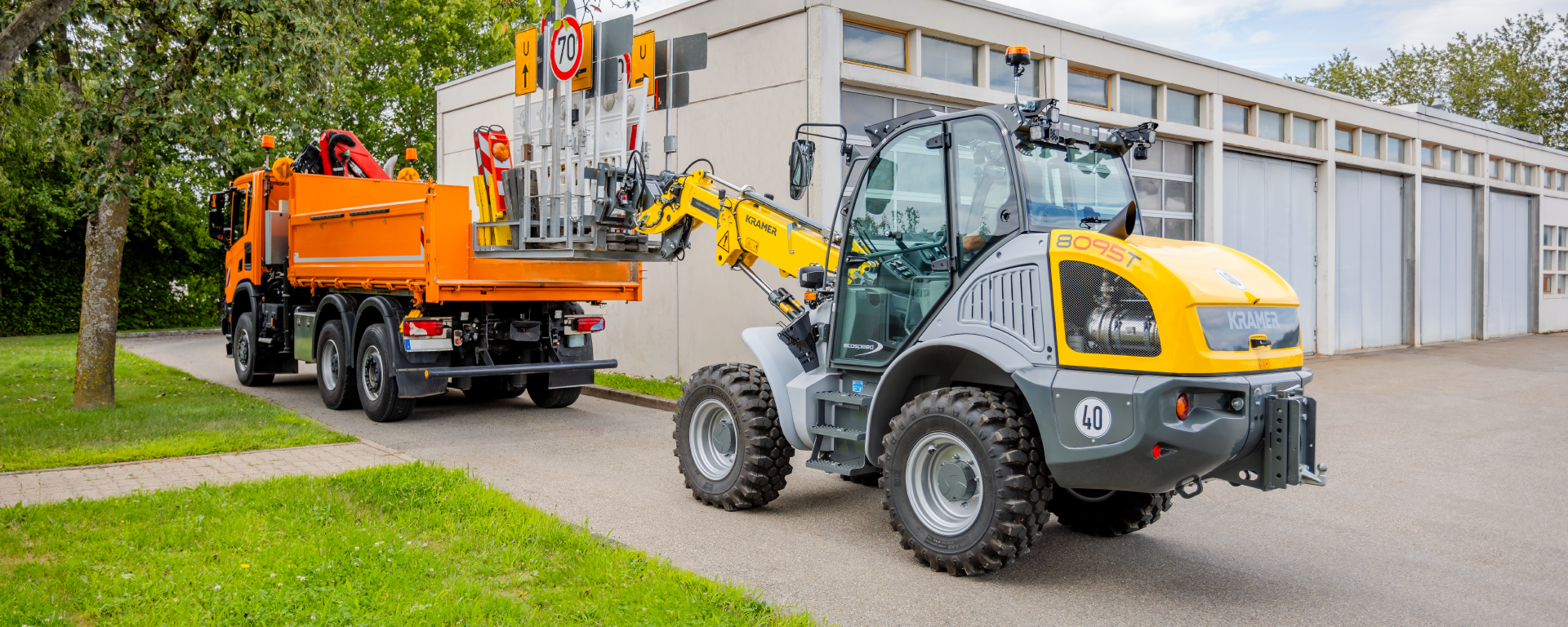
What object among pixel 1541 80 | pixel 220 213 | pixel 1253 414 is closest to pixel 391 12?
pixel 220 213

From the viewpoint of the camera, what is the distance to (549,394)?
11.9 metres

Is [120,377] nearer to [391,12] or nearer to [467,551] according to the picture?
[467,551]

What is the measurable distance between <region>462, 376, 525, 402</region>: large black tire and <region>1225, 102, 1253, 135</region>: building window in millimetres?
12208

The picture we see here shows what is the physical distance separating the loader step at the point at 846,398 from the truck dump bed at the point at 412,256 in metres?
4.33

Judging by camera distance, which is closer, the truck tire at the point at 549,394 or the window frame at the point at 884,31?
the truck tire at the point at 549,394

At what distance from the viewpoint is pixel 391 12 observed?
30.2 m

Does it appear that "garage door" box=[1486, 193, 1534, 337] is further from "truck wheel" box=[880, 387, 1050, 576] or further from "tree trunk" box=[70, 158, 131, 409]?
"tree trunk" box=[70, 158, 131, 409]

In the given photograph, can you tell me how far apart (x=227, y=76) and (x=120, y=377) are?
21.2 feet

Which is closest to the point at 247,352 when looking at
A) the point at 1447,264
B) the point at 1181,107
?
the point at 1181,107

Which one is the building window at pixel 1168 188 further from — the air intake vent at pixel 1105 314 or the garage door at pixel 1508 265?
the garage door at pixel 1508 265

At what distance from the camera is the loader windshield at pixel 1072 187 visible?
538 centimetres

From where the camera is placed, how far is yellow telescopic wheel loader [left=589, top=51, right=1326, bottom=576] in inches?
185

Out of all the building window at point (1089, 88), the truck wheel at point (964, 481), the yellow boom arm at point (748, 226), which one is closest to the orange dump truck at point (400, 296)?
the yellow boom arm at point (748, 226)

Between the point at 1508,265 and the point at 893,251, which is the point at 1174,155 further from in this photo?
the point at 1508,265
